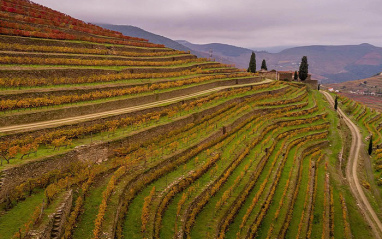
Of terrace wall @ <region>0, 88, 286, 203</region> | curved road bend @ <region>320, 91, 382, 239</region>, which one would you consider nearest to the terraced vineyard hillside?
terrace wall @ <region>0, 88, 286, 203</region>

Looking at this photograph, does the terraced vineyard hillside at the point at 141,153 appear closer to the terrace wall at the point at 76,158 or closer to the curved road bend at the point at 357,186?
the terrace wall at the point at 76,158

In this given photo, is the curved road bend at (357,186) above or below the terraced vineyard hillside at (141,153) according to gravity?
below

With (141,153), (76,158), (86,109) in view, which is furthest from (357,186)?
(86,109)

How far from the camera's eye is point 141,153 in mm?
26484

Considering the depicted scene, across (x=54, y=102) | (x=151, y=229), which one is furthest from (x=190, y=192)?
(x=54, y=102)

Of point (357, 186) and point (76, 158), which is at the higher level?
point (76, 158)

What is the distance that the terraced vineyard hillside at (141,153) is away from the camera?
18078 mm

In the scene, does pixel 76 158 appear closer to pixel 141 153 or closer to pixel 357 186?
pixel 141 153

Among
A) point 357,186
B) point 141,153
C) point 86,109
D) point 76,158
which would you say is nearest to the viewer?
point 76,158

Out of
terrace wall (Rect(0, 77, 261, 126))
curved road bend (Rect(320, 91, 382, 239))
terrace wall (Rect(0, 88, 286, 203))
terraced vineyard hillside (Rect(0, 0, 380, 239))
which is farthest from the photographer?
curved road bend (Rect(320, 91, 382, 239))

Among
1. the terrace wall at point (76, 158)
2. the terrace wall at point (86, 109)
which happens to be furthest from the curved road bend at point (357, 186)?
the terrace wall at point (86, 109)

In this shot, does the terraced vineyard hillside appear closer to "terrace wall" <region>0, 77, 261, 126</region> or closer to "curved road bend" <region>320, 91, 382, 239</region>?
"terrace wall" <region>0, 77, 261, 126</region>

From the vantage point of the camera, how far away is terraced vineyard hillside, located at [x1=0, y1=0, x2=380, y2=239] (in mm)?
18078

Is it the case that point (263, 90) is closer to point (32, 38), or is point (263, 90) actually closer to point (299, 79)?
point (299, 79)
